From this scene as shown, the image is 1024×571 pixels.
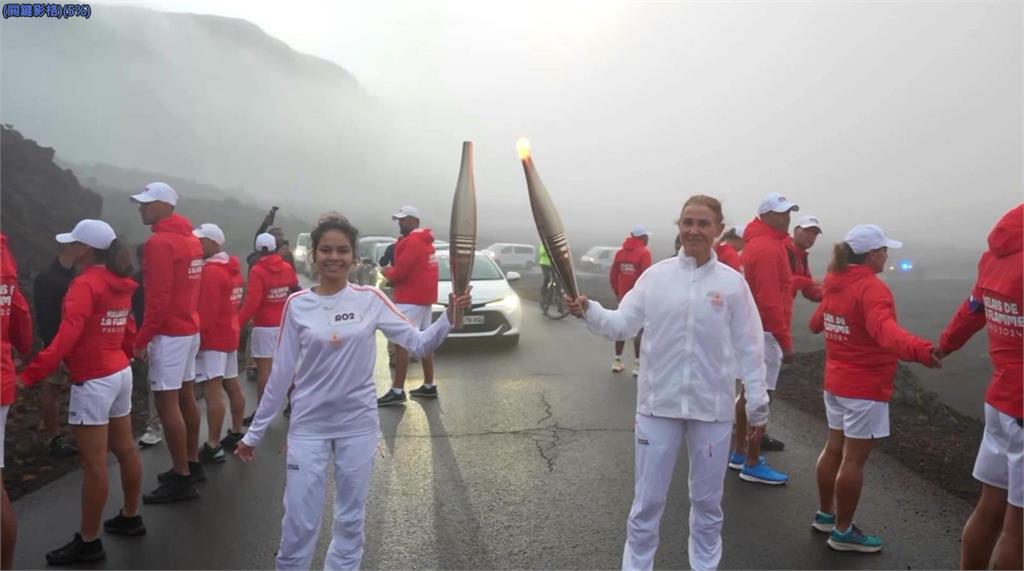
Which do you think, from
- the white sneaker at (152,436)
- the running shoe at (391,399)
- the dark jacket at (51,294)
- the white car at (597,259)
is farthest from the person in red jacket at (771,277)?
the white car at (597,259)

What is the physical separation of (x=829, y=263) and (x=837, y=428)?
104cm

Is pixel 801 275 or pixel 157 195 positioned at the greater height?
pixel 157 195

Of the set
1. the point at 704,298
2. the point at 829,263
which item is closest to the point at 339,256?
the point at 704,298

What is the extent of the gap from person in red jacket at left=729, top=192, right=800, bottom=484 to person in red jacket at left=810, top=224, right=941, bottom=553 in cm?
78

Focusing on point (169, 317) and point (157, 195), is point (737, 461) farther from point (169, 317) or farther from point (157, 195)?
point (157, 195)

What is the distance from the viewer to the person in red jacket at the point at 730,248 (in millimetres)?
6414

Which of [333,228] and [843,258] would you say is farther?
[843,258]

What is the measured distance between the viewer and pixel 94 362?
3.76 metres

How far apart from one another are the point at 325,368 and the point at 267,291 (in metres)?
3.42

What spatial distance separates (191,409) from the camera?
493 centimetres

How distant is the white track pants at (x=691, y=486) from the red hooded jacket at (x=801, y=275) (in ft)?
9.20

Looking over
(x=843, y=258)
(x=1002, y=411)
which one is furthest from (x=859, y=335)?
(x=1002, y=411)

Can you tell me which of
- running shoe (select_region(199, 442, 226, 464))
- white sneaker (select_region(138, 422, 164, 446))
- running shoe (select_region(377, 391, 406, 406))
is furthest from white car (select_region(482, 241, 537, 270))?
running shoe (select_region(199, 442, 226, 464))

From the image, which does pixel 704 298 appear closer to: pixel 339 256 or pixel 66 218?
pixel 339 256
